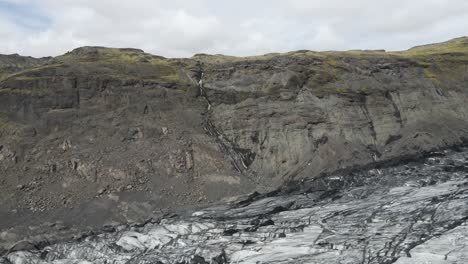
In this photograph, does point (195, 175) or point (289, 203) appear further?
point (195, 175)

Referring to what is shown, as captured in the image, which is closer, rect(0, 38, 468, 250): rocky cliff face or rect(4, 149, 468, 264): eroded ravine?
rect(4, 149, 468, 264): eroded ravine

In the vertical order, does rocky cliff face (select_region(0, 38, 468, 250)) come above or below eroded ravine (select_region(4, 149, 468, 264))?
above

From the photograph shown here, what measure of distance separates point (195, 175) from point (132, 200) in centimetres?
550

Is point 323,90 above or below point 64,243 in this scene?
above

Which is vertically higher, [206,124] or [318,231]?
[206,124]

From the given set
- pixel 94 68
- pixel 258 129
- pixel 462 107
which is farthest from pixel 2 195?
pixel 462 107

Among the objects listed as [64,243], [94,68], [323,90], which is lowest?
[64,243]

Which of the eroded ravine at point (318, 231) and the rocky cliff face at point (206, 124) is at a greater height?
the rocky cliff face at point (206, 124)

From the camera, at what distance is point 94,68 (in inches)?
1827

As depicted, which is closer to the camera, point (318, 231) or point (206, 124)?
point (318, 231)

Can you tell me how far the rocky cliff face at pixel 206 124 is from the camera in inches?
1411

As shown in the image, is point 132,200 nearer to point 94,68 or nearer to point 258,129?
point 258,129

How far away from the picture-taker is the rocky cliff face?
1411 inches

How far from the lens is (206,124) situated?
43.7m
